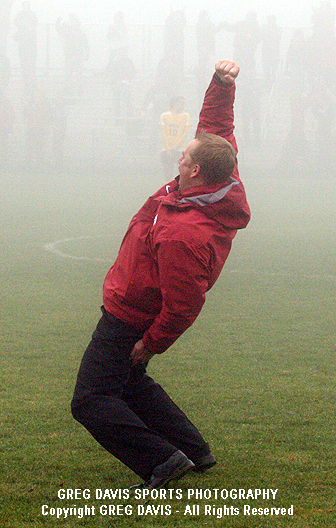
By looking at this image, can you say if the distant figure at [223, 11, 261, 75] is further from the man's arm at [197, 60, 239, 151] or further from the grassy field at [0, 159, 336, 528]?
the man's arm at [197, 60, 239, 151]

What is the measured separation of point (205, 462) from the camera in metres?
3.92

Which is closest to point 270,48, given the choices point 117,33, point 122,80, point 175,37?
point 175,37

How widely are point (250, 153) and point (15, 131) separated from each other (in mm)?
10392

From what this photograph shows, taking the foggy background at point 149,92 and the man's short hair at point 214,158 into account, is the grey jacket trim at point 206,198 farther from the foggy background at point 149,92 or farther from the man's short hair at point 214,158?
the foggy background at point 149,92

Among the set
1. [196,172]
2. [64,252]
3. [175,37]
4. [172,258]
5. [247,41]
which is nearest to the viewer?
[172,258]

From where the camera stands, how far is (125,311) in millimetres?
3562

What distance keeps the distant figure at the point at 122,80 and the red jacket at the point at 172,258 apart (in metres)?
35.6

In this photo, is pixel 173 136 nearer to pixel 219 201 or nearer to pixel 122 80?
pixel 219 201

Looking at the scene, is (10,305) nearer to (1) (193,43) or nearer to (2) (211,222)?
(2) (211,222)

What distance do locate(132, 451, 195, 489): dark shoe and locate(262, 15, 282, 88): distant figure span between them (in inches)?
1411

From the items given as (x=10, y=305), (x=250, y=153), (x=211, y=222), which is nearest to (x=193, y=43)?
(x=250, y=153)

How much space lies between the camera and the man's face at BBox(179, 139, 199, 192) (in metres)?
3.47

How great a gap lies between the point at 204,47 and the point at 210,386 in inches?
1389

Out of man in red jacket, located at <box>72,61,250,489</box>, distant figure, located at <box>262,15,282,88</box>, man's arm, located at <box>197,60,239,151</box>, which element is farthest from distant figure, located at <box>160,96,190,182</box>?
distant figure, located at <box>262,15,282,88</box>
